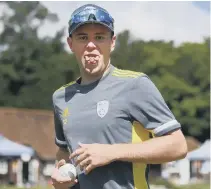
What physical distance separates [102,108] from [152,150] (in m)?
0.25

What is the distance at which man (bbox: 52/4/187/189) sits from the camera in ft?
8.89

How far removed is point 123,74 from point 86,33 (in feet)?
0.69

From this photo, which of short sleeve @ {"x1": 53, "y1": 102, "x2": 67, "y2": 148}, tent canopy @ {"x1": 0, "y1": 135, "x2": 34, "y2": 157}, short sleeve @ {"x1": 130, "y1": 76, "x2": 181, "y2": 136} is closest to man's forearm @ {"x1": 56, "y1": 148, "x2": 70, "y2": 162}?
short sleeve @ {"x1": 53, "y1": 102, "x2": 67, "y2": 148}

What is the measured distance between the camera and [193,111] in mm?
57188

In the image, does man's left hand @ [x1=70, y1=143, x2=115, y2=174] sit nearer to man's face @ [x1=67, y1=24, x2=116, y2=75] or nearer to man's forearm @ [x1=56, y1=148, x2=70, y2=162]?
man's face @ [x1=67, y1=24, x2=116, y2=75]

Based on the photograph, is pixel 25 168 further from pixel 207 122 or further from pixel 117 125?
pixel 117 125

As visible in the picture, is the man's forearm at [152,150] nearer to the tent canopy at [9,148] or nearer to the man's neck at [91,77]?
the man's neck at [91,77]

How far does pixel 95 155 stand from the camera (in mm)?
2674

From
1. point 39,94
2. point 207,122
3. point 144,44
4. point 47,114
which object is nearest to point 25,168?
point 47,114

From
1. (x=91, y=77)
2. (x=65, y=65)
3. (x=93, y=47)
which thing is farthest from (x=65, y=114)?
(x=65, y=65)

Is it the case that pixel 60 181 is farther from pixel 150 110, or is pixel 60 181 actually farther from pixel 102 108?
pixel 150 110

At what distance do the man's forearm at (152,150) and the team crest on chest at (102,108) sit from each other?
14 centimetres

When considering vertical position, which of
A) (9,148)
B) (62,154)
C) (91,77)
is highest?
(9,148)

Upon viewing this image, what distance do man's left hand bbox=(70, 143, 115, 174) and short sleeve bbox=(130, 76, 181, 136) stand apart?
175 millimetres
